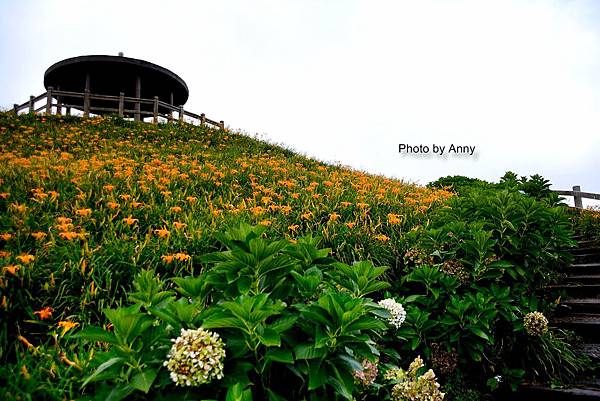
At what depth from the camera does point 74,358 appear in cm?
221

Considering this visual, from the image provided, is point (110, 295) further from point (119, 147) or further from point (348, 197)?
point (119, 147)

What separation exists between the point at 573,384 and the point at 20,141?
1174 centimetres

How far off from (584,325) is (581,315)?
41 centimetres

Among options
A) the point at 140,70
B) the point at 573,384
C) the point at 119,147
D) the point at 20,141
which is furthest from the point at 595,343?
the point at 140,70

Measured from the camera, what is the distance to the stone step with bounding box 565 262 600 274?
5.87 meters

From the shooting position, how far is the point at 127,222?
4.11 metres

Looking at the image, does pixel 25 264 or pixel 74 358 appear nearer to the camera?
pixel 74 358

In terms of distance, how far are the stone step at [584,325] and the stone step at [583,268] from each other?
1767 millimetres

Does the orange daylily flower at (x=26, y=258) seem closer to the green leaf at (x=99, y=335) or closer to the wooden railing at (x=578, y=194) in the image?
the green leaf at (x=99, y=335)

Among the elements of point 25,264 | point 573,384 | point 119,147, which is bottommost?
point 573,384

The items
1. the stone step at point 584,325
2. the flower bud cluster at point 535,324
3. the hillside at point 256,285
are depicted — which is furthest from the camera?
the stone step at point 584,325

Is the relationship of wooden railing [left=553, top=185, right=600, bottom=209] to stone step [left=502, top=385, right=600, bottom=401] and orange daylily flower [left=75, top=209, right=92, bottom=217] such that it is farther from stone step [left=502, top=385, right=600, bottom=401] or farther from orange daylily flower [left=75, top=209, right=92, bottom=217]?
orange daylily flower [left=75, top=209, right=92, bottom=217]

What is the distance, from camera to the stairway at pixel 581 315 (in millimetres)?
3195

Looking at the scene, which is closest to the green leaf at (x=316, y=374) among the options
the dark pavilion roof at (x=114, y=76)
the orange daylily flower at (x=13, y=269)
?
the orange daylily flower at (x=13, y=269)
